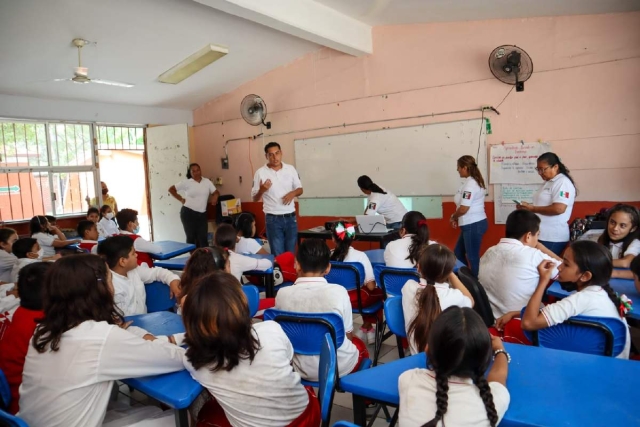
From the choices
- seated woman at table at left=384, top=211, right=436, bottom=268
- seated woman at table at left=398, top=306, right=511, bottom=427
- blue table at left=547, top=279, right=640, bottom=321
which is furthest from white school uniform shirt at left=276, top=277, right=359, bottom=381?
blue table at left=547, top=279, right=640, bottom=321

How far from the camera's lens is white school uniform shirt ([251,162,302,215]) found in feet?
15.5

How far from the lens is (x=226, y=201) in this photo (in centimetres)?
736

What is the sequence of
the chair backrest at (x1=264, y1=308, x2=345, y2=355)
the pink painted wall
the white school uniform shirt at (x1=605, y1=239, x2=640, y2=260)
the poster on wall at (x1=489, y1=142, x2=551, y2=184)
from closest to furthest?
1. the chair backrest at (x1=264, y1=308, x2=345, y2=355)
2. the white school uniform shirt at (x1=605, y1=239, x2=640, y2=260)
3. the pink painted wall
4. the poster on wall at (x1=489, y1=142, x2=551, y2=184)

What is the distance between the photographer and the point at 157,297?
278 cm

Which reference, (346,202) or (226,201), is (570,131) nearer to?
(346,202)

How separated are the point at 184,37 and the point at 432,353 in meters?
5.07

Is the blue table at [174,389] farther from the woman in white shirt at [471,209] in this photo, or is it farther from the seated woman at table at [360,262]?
the woman in white shirt at [471,209]

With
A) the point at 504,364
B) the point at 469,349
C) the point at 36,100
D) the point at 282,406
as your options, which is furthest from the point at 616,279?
the point at 36,100

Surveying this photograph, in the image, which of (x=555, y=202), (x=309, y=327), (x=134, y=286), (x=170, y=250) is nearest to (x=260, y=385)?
(x=309, y=327)

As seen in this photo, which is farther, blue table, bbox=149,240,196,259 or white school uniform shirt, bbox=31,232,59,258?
white school uniform shirt, bbox=31,232,59,258

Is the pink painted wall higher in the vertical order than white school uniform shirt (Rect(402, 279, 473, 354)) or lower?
higher

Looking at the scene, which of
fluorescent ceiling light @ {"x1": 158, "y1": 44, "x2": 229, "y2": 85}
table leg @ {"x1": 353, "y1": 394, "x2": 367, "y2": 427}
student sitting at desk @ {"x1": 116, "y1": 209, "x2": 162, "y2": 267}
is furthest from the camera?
fluorescent ceiling light @ {"x1": 158, "y1": 44, "x2": 229, "y2": 85}

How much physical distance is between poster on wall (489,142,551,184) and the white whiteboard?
0.13 m

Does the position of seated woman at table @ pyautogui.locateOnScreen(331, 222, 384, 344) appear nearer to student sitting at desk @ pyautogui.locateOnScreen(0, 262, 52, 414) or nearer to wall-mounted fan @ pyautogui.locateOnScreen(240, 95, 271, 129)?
student sitting at desk @ pyautogui.locateOnScreen(0, 262, 52, 414)
